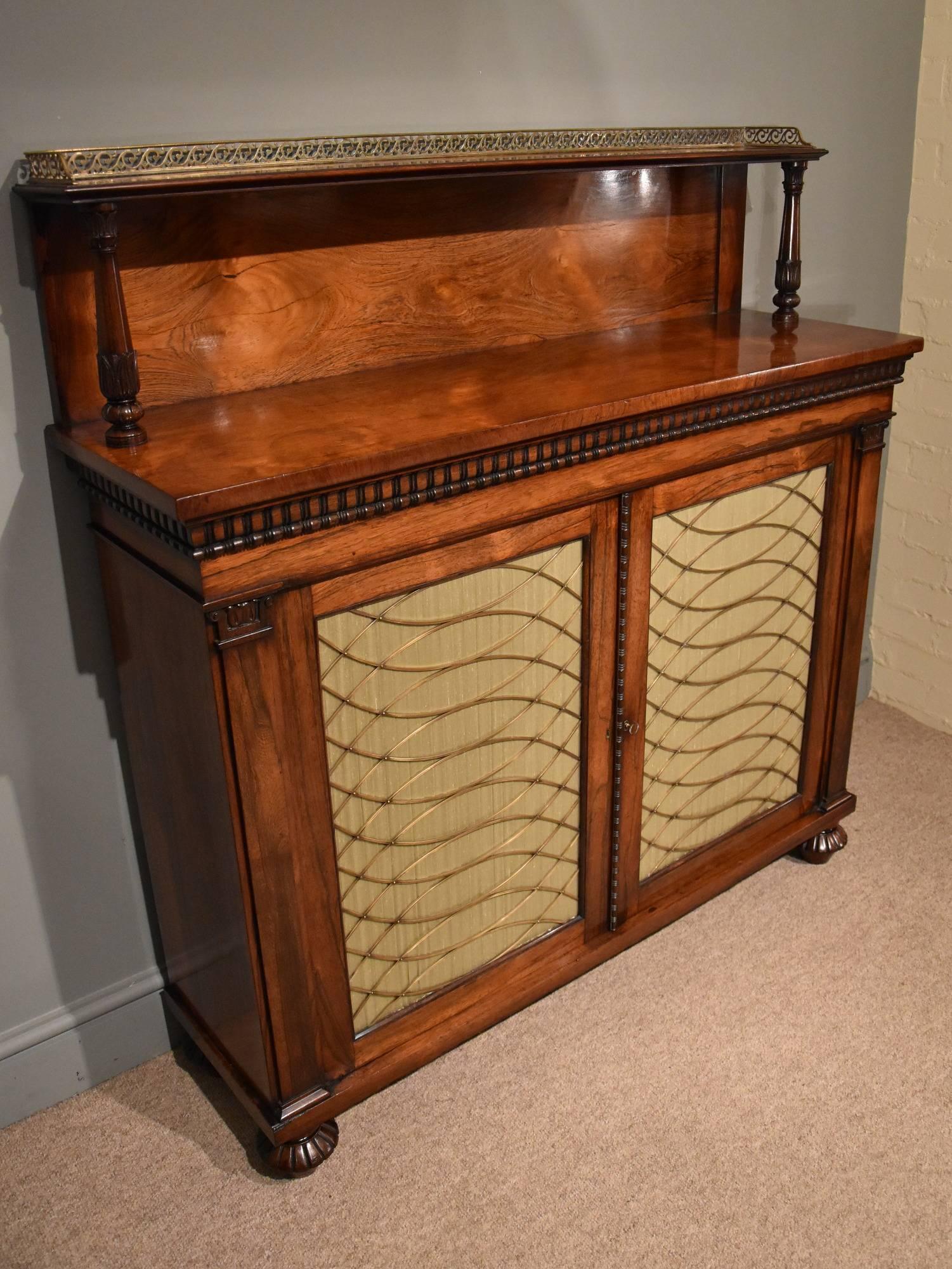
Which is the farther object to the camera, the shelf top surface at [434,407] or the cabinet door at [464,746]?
the cabinet door at [464,746]

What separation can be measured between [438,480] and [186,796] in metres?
0.51

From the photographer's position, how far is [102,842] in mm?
1645

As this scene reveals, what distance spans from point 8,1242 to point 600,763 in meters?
1.00

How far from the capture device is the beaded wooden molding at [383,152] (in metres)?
1.20

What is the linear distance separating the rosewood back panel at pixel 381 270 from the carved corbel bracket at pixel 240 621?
14.8 inches

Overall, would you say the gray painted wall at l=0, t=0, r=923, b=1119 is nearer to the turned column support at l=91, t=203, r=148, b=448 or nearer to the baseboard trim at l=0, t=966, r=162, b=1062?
the baseboard trim at l=0, t=966, r=162, b=1062

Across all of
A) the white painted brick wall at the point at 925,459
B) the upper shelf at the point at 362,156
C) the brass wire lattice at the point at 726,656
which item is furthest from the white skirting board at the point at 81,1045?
the white painted brick wall at the point at 925,459

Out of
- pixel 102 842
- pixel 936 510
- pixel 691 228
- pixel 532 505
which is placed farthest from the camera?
pixel 936 510

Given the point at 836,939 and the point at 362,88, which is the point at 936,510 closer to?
the point at 836,939

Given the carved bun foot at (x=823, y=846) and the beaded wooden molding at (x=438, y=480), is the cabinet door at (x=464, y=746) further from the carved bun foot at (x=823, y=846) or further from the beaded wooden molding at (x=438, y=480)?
the carved bun foot at (x=823, y=846)

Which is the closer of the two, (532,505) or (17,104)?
(17,104)

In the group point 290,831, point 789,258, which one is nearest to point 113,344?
point 290,831

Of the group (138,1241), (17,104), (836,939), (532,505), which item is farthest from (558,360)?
(138,1241)

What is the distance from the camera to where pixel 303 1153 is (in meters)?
1.54
